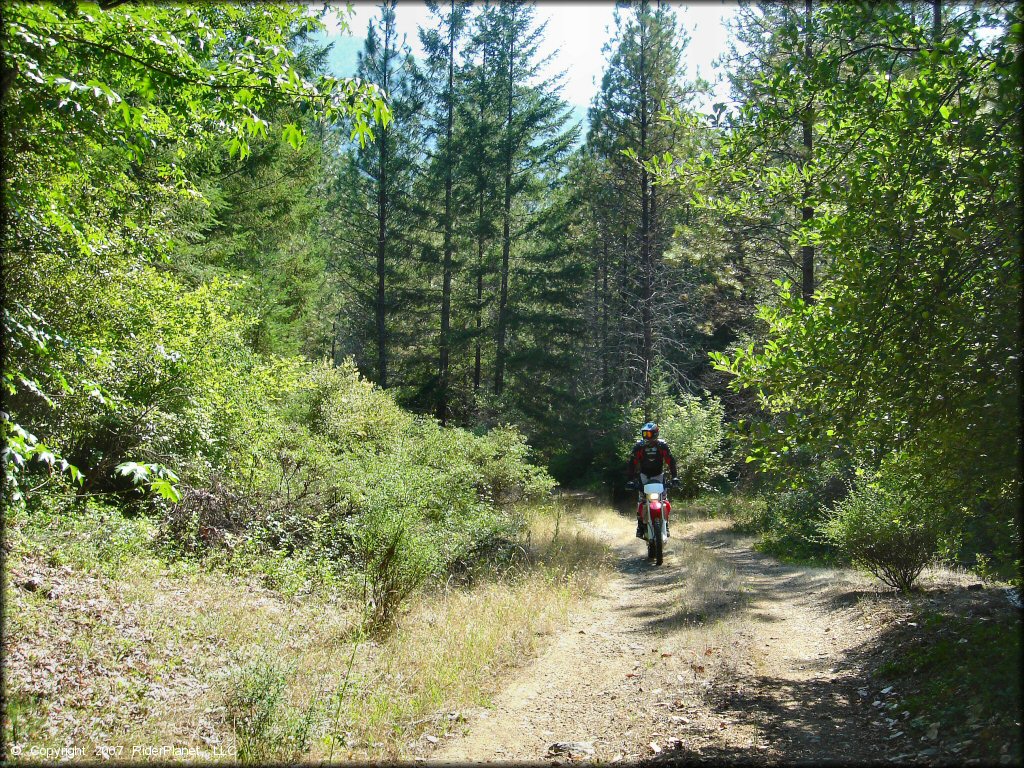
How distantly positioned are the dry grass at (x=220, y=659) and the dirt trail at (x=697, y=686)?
43cm

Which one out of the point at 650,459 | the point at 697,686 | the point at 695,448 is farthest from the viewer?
the point at 695,448

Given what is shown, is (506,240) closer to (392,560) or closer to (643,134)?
(643,134)

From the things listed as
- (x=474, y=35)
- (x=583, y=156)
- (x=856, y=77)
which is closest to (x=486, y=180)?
(x=583, y=156)

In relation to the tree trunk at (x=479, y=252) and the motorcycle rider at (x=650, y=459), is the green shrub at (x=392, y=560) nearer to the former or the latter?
the motorcycle rider at (x=650, y=459)

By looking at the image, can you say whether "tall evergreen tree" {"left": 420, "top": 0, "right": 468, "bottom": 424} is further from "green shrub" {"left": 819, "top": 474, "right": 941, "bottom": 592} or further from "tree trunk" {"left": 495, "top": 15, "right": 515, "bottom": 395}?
"green shrub" {"left": 819, "top": 474, "right": 941, "bottom": 592}

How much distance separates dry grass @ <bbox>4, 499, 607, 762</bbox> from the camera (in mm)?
4426

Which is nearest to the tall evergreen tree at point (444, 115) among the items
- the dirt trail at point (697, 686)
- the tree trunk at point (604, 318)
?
the tree trunk at point (604, 318)

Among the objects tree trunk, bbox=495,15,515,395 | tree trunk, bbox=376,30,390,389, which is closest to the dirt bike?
tree trunk, bbox=495,15,515,395

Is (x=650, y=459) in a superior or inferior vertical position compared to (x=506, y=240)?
inferior

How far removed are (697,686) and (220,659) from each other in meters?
4.14

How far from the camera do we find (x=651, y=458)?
37.1 feet

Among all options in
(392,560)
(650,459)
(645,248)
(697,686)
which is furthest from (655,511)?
(645,248)

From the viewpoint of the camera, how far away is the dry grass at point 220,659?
443cm

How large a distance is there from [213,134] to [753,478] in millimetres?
18577
